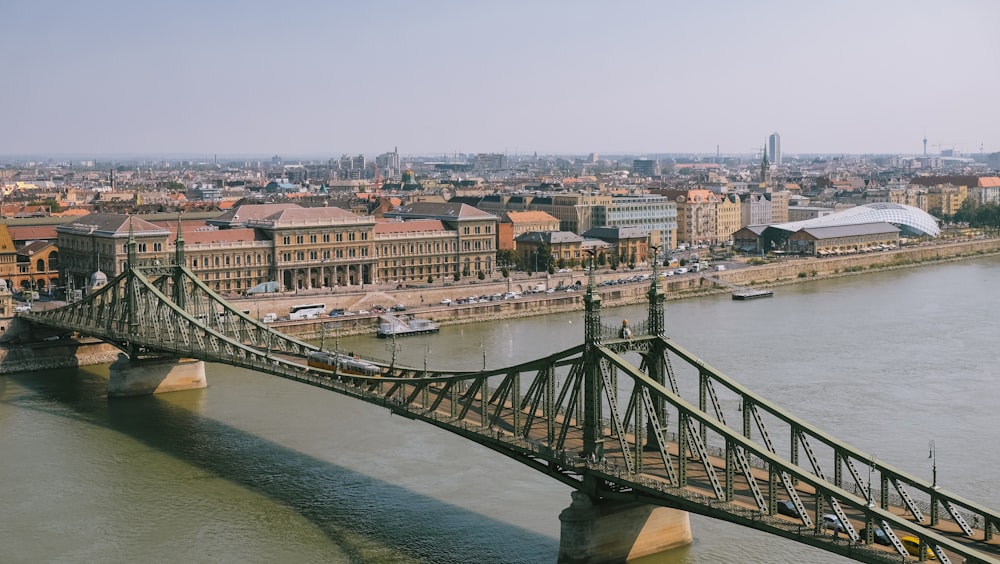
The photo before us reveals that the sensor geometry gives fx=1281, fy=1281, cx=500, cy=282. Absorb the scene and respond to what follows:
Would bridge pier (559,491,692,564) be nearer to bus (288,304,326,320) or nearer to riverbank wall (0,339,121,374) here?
riverbank wall (0,339,121,374)

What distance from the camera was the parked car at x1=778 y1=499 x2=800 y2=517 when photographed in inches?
638

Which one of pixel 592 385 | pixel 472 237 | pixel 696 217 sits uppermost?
pixel 592 385

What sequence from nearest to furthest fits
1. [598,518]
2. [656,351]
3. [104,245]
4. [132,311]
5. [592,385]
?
[598,518], [592,385], [656,351], [132,311], [104,245]

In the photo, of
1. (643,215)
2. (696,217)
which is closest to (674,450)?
(643,215)

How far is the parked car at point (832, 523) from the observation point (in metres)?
15.0

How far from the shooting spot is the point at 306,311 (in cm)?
4378

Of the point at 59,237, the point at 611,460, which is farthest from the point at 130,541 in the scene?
the point at 59,237

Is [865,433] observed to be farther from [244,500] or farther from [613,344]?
[244,500]

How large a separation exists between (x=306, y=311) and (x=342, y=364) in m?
17.9

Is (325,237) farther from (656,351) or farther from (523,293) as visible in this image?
(656,351)

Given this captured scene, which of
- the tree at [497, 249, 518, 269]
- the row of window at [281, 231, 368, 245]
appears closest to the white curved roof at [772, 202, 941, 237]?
the tree at [497, 249, 518, 269]

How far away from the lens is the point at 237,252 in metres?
47.8

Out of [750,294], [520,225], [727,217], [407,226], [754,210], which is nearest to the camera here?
[750,294]

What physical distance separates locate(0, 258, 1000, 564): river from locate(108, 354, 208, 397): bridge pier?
1.46 ft
